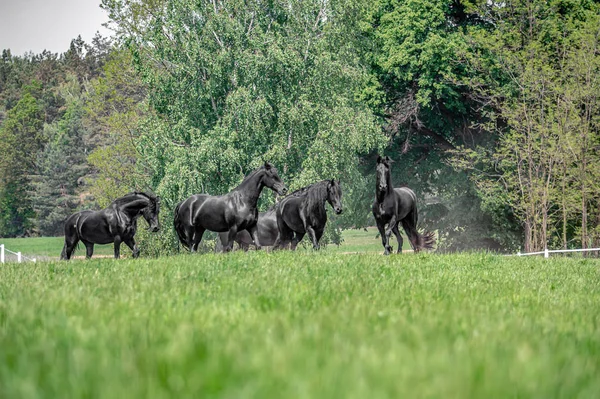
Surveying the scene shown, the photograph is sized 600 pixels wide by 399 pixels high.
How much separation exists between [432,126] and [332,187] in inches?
991

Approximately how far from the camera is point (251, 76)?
3384cm

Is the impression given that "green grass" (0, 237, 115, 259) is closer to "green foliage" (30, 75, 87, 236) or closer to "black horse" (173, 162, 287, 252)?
"green foliage" (30, 75, 87, 236)

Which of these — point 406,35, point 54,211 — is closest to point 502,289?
point 406,35

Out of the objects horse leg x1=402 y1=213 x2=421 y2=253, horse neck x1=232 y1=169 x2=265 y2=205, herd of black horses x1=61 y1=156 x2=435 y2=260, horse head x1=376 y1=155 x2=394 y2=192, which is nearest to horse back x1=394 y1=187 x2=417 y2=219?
herd of black horses x1=61 y1=156 x2=435 y2=260

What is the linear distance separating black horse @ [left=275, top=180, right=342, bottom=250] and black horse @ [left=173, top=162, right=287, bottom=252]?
133 cm

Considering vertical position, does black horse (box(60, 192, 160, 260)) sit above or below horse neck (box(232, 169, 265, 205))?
below

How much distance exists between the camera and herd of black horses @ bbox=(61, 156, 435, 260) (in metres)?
19.9

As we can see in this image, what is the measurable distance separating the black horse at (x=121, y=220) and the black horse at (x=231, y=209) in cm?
87

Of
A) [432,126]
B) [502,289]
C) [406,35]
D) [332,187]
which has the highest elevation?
[406,35]

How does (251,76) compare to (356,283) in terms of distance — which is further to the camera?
(251,76)

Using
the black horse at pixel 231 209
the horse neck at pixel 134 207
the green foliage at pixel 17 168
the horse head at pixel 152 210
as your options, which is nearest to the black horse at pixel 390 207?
the black horse at pixel 231 209

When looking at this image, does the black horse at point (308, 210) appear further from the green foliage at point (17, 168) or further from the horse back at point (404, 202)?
the green foliage at point (17, 168)

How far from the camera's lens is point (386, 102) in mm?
42781

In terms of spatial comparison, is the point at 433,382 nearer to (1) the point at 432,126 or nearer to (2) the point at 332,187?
(2) the point at 332,187
